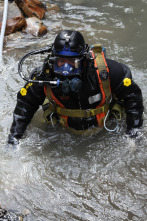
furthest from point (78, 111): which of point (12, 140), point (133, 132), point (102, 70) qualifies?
point (12, 140)

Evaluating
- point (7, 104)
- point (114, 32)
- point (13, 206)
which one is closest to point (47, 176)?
point (13, 206)

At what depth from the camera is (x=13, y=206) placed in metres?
3.12

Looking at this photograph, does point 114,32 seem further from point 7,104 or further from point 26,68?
point 7,104

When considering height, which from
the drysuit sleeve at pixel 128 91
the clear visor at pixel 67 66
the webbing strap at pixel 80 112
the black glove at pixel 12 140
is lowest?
the black glove at pixel 12 140

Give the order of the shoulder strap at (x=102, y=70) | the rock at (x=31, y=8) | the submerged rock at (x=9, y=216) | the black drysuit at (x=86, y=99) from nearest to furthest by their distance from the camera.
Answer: the submerged rock at (x=9, y=216) < the shoulder strap at (x=102, y=70) < the black drysuit at (x=86, y=99) < the rock at (x=31, y=8)

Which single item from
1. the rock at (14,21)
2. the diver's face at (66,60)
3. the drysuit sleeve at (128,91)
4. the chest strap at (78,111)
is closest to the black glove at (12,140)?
the chest strap at (78,111)

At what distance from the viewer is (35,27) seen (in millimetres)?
7105

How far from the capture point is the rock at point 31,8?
770 cm

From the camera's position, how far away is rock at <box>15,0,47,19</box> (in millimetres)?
7695

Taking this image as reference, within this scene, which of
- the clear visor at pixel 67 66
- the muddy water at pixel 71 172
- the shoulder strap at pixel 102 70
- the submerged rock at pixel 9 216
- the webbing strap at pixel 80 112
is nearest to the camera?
the submerged rock at pixel 9 216

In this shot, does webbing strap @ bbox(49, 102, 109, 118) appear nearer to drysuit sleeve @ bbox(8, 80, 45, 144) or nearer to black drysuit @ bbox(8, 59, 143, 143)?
black drysuit @ bbox(8, 59, 143, 143)

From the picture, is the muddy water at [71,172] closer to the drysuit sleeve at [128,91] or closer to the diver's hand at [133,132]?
the diver's hand at [133,132]

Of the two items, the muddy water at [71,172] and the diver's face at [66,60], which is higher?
the diver's face at [66,60]

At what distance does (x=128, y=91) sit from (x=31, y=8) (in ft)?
16.6
